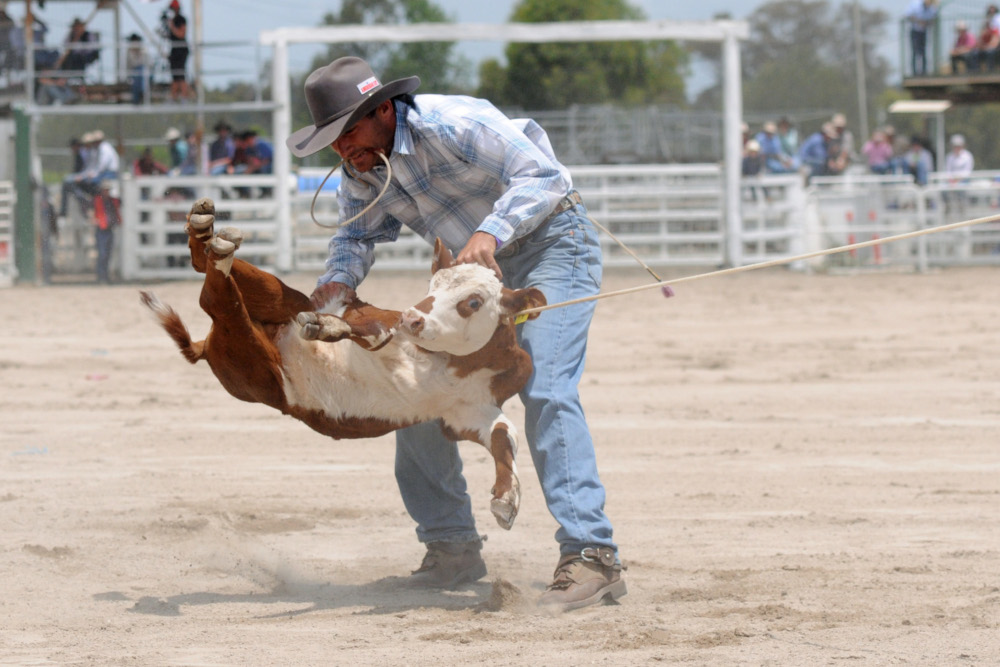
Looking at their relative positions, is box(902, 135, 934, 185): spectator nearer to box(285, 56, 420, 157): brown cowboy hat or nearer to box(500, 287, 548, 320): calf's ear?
box(500, 287, 548, 320): calf's ear

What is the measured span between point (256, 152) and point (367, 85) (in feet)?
42.8

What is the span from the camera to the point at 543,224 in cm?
422

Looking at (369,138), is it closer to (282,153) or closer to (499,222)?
(499,222)

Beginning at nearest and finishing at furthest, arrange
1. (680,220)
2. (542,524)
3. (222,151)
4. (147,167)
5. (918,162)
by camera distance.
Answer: (542,524), (222,151), (680,220), (147,167), (918,162)

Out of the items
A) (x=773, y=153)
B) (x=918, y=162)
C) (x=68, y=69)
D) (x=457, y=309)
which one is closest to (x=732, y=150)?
(x=773, y=153)

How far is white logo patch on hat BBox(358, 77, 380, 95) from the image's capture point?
12.7 ft

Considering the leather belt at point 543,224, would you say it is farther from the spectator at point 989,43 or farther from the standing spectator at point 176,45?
the spectator at point 989,43

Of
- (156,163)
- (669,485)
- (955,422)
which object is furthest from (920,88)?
(669,485)

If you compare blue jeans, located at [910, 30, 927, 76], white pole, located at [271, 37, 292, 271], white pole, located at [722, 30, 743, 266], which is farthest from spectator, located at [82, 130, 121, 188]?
blue jeans, located at [910, 30, 927, 76]

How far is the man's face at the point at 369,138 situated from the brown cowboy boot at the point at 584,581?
1403 millimetres

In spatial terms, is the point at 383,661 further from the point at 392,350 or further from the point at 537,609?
the point at 392,350

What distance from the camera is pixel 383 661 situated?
346 centimetres

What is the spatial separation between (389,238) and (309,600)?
50.7 inches

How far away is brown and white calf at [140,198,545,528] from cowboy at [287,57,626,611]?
116 mm
